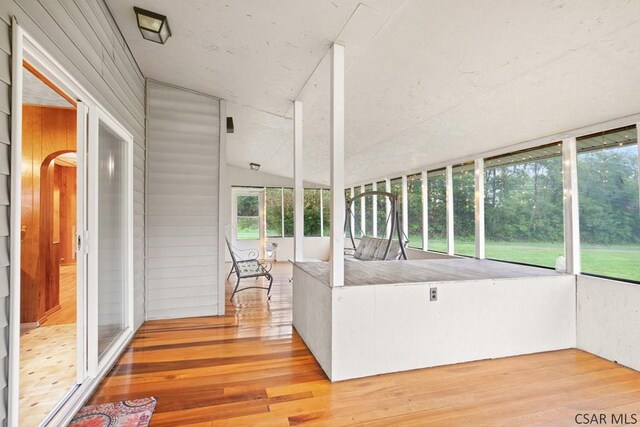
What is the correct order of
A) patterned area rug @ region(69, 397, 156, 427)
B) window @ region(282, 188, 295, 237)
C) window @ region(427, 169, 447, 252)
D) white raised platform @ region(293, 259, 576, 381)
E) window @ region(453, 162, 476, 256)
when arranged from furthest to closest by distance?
window @ region(282, 188, 295, 237)
window @ region(427, 169, 447, 252)
window @ region(453, 162, 476, 256)
white raised platform @ region(293, 259, 576, 381)
patterned area rug @ region(69, 397, 156, 427)

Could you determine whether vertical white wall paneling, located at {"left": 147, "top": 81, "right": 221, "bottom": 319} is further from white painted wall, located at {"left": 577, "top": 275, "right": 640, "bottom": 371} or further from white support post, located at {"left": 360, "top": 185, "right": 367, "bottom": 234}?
white support post, located at {"left": 360, "top": 185, "right": 367, "bottom": 234}

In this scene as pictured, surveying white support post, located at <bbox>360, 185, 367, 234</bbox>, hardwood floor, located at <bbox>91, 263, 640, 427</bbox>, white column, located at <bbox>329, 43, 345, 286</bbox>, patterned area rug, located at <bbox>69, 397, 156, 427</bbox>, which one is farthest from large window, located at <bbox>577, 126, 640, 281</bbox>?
white support post, located at <bbox>360, 185, 367, 234</bbox>

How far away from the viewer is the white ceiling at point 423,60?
1930 millimetres

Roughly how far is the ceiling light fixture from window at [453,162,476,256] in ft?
13.9

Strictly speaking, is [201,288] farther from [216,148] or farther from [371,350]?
[371,350]

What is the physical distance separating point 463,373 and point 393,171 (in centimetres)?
443

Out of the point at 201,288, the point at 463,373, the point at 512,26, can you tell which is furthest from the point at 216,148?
the point at 463,373

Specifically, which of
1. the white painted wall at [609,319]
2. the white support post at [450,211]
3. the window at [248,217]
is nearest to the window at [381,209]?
the white support post at [450,211]

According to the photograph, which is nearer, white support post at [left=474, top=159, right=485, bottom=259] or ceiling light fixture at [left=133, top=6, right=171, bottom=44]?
ceiling light fixture at [left=133, top=6, right=171, bottom=44]

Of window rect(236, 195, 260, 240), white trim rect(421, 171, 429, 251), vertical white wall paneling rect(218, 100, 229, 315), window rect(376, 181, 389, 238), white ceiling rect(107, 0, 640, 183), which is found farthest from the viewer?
window rect(236, 195, 260, 240)

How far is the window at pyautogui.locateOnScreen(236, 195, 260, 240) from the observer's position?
899cm

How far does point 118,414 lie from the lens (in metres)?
1.89

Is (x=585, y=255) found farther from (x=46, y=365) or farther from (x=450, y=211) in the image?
(x=46, y=365)

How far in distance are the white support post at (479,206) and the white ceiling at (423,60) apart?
47 centimetres
